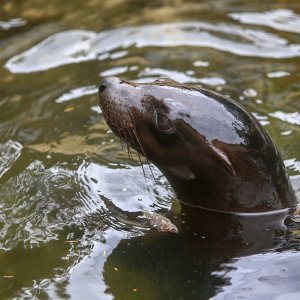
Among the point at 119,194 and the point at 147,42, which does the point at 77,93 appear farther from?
the point at 119,194

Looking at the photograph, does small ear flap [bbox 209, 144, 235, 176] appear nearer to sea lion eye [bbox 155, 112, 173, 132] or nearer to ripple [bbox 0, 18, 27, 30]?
sea lion eye [bbox 155, 112, 173, 132]

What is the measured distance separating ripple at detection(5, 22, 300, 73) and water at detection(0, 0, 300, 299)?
0.02 m

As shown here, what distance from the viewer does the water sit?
474cm

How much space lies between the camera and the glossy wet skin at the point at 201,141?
16.1 ft

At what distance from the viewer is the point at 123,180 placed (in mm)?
5898

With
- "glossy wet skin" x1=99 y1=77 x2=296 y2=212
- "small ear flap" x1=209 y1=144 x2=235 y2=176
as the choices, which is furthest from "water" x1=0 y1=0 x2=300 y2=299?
"small ear flap" x1=209 y1=144 x2=235 y2=176

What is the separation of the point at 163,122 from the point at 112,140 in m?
1.69

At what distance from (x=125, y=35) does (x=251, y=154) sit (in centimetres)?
378

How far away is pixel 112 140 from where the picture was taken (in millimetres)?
6547

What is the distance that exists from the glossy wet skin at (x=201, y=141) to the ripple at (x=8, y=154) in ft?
4.52

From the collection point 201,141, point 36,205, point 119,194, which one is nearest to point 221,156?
point 201,141

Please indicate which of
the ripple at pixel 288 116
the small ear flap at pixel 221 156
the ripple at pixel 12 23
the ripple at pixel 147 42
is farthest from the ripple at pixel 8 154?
the ripple at pixel 12 23

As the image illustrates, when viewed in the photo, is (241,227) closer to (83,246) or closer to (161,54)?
(83,246)

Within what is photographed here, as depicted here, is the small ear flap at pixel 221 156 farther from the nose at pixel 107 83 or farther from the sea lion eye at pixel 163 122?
the nose at pixel 107 83
